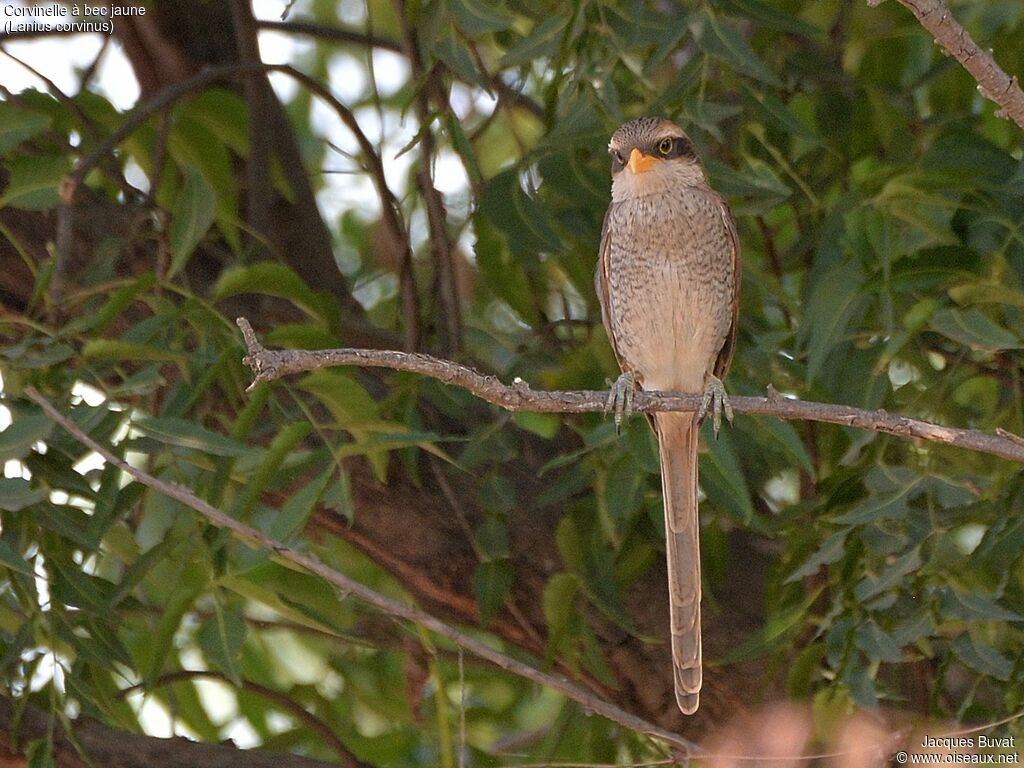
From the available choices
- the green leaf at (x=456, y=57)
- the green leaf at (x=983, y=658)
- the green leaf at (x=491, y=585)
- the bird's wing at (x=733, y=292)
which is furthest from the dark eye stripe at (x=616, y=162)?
the green leaf at (x=983, y=658)

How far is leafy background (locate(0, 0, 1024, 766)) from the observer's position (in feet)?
10.1

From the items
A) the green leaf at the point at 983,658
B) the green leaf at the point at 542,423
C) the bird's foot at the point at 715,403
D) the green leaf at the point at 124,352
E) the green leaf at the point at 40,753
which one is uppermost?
the green leaf at the point at 542,423

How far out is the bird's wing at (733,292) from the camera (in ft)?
13.6

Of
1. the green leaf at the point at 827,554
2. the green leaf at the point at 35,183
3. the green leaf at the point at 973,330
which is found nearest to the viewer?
the green leaf at the point at 973,330

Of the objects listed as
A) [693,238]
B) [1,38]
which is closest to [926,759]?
[693,238]

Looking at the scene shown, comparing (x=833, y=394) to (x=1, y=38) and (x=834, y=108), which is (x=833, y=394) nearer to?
(x=834, y=108)

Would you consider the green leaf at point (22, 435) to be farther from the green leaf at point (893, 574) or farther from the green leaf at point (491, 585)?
the green leaf at point (893, 574)

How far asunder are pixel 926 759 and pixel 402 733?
185cm

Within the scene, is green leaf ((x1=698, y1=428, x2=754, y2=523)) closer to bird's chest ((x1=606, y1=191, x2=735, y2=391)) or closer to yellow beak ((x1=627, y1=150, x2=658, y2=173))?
bird's chest ((x1=606, y1=191, x2=735, y2=391))

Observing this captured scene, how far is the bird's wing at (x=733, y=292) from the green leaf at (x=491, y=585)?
906mm

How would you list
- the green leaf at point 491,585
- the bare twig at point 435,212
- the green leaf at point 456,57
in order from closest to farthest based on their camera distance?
the green leaf at point 456,57
the green leaf at point 491,585
the bare twig at point 435,212

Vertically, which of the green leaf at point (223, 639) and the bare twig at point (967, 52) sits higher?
the bare twig at point (967, 52)

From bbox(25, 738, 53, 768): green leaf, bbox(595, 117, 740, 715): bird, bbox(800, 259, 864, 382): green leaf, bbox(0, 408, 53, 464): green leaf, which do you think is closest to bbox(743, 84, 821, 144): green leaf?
bbox(800, 259, 864, 382): green leaf

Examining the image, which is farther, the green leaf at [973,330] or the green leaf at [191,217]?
the green leaf at [191,217]
